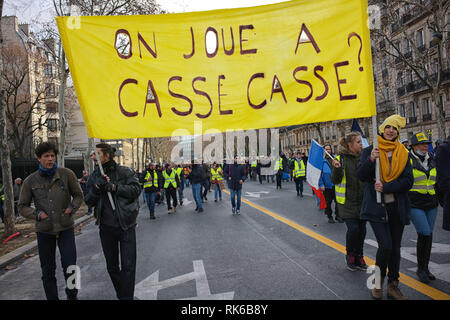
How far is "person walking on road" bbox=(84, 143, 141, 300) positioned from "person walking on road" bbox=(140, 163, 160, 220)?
8263 millimetres

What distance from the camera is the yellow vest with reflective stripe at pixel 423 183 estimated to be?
443cm

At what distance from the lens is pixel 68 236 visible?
4.28 meters

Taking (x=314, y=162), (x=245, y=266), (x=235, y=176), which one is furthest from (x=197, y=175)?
(x=245, y=266)

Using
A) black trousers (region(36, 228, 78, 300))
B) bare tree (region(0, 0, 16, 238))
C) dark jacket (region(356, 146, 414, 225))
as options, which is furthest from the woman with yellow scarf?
bare tree (region(0, 0, 16, 238))

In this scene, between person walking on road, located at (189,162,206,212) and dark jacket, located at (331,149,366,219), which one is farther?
person walking on road, located at (189,162,206,212)

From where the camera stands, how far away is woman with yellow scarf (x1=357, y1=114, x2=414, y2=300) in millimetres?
3871

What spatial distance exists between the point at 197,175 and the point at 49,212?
31.2 ft

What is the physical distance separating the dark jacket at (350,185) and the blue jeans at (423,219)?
2.47 ft

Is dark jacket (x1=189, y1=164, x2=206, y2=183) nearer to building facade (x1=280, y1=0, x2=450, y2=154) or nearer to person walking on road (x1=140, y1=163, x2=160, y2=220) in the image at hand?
person walking on road (x1=140, y1=163, x2=160, y2=220)

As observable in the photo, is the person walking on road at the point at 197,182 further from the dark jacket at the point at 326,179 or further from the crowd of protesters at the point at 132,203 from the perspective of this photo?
the crowd of protesters at the point at 132,203

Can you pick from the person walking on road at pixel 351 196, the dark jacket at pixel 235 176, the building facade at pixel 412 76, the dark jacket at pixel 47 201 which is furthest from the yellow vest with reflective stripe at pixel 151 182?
the building facade at pixel 412 76

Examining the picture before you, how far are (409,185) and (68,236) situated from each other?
12.3 feet

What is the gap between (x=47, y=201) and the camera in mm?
4211

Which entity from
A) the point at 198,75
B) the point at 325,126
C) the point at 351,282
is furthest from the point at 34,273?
the point at 325,126
